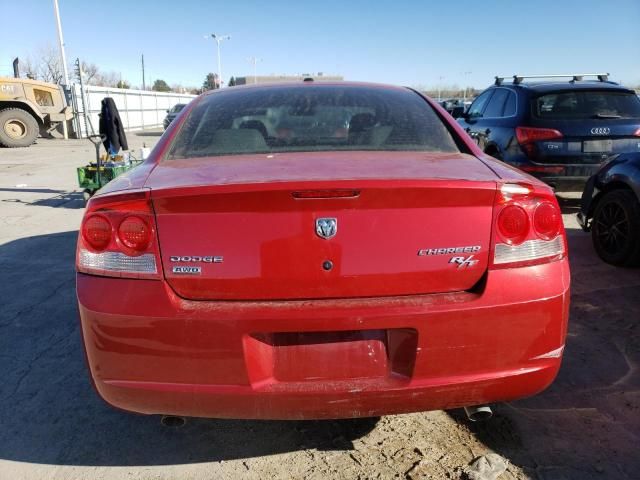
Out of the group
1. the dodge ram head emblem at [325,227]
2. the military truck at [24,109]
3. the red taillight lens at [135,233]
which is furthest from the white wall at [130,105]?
the dodge ram head emblem at [325,227]

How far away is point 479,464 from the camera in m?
2.23

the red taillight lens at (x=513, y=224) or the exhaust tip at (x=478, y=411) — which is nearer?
the red taillight lens at (x=513, y=224)

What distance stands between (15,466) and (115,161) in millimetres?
6724

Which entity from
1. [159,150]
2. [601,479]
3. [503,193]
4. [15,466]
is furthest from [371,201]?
[15,466]

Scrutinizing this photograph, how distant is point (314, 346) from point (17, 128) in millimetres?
20697

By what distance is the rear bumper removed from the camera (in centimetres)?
185

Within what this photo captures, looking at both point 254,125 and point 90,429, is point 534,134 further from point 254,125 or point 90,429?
point 90,429

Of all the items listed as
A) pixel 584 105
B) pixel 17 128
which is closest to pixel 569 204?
pixel 584 105

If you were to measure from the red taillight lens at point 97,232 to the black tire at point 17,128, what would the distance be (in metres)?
19.8

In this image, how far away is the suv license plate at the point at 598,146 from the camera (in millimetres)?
6246

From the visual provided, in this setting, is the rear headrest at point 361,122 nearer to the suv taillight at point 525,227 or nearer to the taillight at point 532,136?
the suv taillight at point 525,227

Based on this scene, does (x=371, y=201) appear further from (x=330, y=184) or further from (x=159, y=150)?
(x=159, y=150)

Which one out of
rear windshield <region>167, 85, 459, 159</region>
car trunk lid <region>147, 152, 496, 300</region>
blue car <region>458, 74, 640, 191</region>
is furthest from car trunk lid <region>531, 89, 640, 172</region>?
car trunk lid <region>147, 152, 496, 300</region>

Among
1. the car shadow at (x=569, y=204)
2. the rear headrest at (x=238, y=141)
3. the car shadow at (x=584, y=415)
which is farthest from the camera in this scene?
the car shadow at (x=569, y=204)
